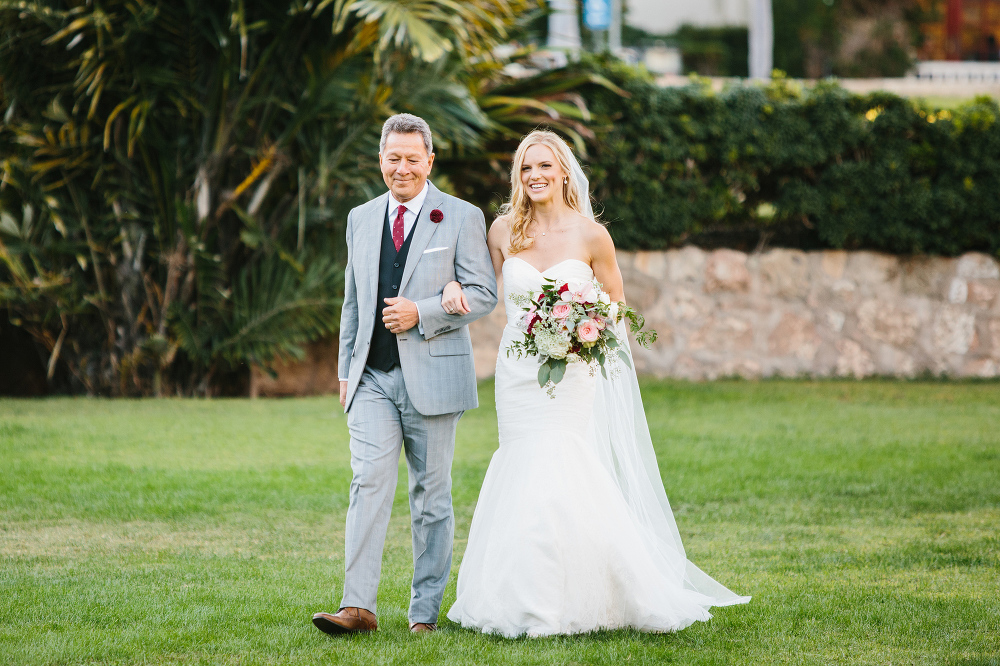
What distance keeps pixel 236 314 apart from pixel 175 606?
6213 millimetres

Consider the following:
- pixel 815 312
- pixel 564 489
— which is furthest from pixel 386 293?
pixel 815 312

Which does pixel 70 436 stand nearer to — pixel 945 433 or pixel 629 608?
pixel 629 608

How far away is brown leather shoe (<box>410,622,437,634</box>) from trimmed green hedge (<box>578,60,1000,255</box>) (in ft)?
27.4

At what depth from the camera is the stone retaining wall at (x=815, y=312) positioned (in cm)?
1236

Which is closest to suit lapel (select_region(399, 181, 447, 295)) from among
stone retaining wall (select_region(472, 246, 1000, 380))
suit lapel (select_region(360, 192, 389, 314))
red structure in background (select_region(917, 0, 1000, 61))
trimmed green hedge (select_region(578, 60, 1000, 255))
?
suit lapel (select_region(360, 192, 389, 314))

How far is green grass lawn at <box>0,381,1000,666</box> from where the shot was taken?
3.94 metres

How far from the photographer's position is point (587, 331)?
13.4 feet

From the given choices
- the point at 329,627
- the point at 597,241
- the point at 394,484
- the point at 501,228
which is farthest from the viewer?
the point at 501,228

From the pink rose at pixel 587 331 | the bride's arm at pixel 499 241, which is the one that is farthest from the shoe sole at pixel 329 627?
the bride's arm at pixel 499 241

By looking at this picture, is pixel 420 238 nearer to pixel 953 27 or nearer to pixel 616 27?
pixel 953 27

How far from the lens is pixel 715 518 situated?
640 centimetres

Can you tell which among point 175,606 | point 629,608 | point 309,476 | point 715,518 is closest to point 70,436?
point 309,476

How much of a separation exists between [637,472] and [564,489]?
0.52m

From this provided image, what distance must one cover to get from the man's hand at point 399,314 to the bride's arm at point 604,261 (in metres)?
0.89
